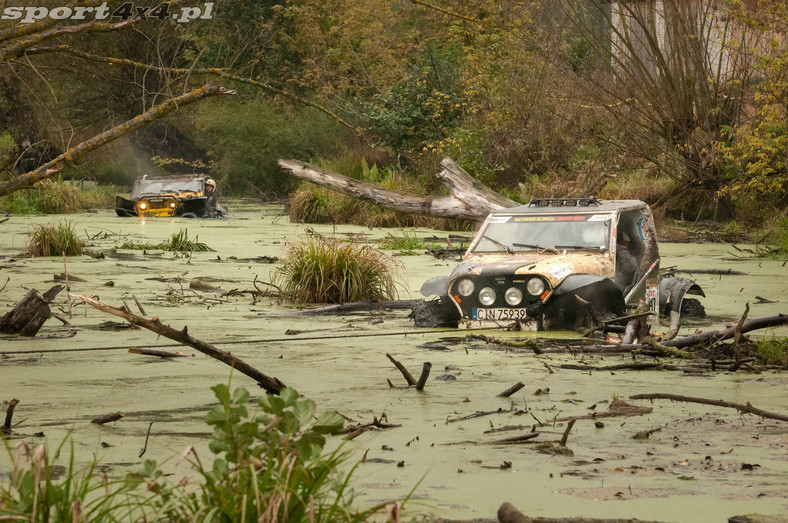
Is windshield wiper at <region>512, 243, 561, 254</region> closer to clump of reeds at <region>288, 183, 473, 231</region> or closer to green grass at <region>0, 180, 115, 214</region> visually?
clump of reeds at <region>288, 183, 473, 231</region>

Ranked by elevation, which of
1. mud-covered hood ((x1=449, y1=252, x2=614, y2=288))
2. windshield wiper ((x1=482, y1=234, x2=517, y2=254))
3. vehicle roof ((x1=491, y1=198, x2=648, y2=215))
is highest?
vehicle roof ((x1=491, y1=198, x2=648, y2=215))

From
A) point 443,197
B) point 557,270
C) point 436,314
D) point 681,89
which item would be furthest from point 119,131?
point 681,89

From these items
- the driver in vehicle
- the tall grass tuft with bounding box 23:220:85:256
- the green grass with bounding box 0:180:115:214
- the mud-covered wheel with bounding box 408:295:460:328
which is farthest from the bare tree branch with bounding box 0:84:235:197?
the green grass with bounding box 0:180:115:214

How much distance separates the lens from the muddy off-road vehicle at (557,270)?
1027 centimetres

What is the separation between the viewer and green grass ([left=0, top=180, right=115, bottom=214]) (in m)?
34.1

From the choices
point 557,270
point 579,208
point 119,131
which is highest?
point 119,131

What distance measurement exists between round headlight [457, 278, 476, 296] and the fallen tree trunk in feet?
27.3

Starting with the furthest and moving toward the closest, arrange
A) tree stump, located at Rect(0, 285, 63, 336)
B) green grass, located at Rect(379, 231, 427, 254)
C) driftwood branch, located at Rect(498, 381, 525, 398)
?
1. green grass, located at Rect(379, 231, 427, 254)
2. tree stump, located at Rect(0, 285, 63, 336)
3. driftwood branch, located at Rect(498, 381, 525, 398)

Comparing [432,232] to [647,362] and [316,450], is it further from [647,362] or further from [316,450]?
[316,450]

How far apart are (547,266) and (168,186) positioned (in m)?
24.9

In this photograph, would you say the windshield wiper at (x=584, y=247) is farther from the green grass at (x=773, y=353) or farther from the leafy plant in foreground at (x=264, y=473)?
the leafy plant in foreground at (x=264, y=473)

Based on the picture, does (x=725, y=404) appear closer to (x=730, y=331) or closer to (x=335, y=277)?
(x=730, y=331)

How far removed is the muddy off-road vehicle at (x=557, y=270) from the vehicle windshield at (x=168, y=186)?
906 inches

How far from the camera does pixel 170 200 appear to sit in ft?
110
